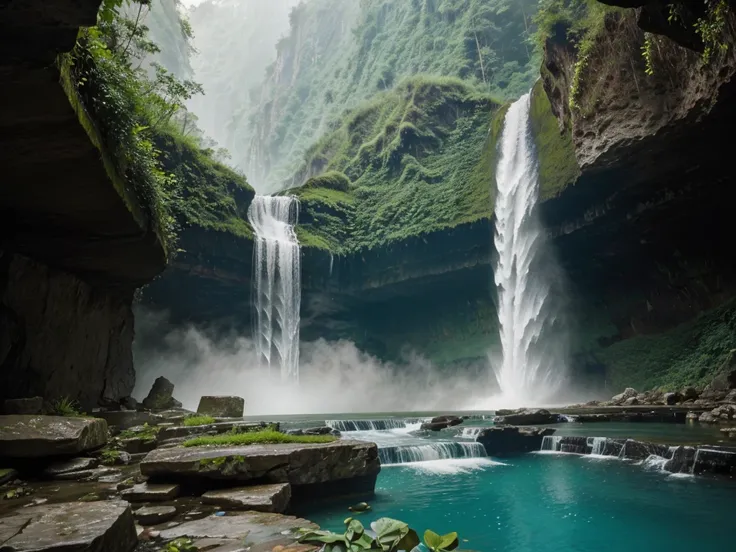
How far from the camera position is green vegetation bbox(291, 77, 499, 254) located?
28.4 meters

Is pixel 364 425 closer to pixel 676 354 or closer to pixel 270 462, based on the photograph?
pixel 270 462

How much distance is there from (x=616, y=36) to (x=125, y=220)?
1548 centimetres

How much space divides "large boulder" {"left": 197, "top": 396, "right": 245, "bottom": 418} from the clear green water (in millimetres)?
4071

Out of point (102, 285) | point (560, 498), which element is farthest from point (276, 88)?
point (560, 498)

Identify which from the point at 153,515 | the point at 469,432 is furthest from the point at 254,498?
the point at 469,432

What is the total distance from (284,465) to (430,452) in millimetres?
5529

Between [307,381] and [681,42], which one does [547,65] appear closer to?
[681,42]

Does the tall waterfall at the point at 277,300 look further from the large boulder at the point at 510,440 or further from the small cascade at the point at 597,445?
the small cascade at the point at 597,445

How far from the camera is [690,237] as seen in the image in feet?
68.6

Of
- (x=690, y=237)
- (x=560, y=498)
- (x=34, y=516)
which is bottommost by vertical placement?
(x=560, y=498)

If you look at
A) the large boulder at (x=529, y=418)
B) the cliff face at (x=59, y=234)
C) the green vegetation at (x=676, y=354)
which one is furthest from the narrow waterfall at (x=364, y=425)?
the green vegetation at (x=676, y=354)

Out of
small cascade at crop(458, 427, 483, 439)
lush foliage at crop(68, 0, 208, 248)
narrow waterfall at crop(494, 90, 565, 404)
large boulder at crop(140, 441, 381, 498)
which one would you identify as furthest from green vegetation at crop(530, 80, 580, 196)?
large boulder at crop(140, 441, 381, 498)

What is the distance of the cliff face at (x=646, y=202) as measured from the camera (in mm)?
13617

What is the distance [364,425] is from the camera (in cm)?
1456
